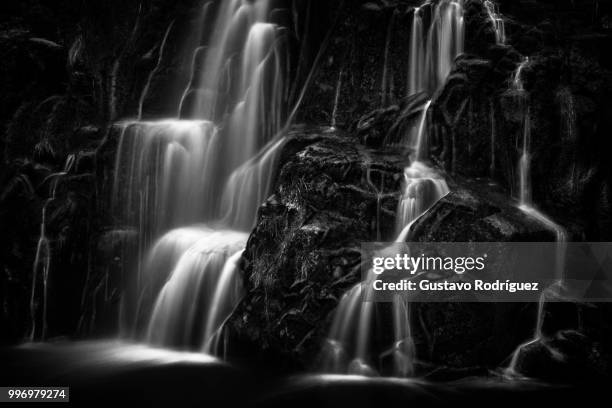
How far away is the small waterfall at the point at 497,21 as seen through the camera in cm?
1028

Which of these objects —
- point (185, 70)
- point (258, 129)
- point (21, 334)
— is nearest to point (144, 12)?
point (185, 70)

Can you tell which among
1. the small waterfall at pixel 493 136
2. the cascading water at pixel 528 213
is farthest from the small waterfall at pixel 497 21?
the small waterfall at pixel 493 136

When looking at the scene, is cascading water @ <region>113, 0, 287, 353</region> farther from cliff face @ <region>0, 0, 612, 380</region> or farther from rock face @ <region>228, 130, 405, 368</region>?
rock face @ <region>228, 130, 405, 368</region>

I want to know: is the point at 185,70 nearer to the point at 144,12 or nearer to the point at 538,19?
the point at 144,12

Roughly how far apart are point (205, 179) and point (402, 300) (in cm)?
567

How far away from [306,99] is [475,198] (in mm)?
5468

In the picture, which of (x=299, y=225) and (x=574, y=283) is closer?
(x=574, y=283)

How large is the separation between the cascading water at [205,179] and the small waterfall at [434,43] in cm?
315

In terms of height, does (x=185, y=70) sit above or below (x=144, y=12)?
below

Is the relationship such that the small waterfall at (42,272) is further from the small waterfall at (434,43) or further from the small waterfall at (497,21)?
the small waterfall at (497,21)

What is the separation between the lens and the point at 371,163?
28.8ft

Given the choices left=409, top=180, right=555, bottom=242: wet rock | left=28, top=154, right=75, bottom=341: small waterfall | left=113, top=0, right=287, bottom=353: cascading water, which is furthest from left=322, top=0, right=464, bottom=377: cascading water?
left=28, top=154, right=75, bottom=341: small waterfall

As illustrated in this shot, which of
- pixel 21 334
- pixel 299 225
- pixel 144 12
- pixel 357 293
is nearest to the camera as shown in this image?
pixel 357 293

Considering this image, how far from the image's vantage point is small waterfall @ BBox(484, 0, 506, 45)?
405 inches
